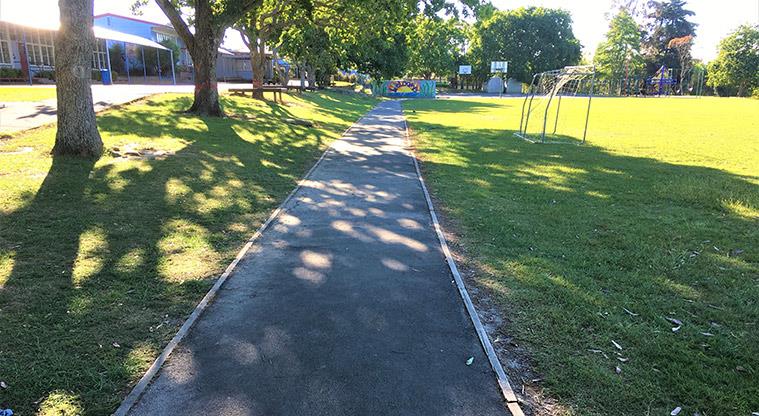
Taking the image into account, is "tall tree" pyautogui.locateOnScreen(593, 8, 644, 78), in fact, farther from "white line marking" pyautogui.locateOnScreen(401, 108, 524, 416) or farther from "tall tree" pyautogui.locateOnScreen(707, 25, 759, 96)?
"white line marking" pyautogui.locateOnScreen(401, 108, 524, 416)

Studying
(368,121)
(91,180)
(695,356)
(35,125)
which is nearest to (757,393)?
(695,356)

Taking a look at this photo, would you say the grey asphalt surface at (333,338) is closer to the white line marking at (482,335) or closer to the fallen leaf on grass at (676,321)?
the white line marking at (482,335)

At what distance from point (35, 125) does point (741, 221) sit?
13614 mm

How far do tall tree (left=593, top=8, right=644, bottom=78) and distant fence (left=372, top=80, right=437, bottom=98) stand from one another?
38.3 meters

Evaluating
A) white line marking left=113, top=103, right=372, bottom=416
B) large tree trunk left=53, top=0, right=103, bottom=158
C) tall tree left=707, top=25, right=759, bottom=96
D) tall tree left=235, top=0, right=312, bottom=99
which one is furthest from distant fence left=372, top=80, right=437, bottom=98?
tall tree left=707, top=25, right=759, bottom=96

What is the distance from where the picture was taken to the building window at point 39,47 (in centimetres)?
3050

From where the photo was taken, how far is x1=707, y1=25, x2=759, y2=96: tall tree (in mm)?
68812

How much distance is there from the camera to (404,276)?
4.62 m

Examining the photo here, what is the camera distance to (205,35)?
15641 millimetres

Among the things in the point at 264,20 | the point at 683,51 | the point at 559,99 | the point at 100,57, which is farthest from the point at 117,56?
the point at 683,51

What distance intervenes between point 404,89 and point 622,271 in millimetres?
47523

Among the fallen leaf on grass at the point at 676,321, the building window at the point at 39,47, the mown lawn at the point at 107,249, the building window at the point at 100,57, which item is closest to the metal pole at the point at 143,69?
the building window at the point at 100,57

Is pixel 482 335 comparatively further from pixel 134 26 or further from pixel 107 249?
pixel 134 26

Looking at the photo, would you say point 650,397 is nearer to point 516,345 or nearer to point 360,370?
point 516,345
